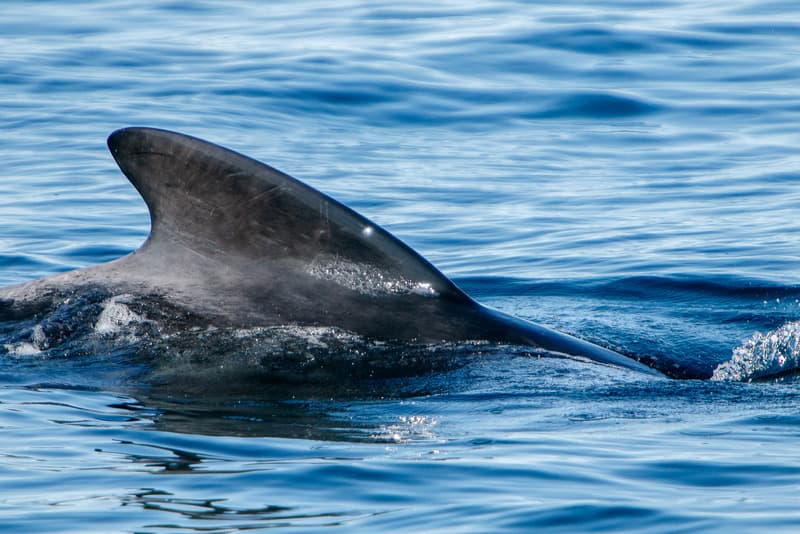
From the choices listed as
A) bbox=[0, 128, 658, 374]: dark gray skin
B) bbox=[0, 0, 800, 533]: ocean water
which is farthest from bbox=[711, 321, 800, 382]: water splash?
bbox=[0, 128, 658, 374]: dark gray skin

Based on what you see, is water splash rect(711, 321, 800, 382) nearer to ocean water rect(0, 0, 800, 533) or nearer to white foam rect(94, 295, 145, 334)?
ocean water rect(0, 0, 800, 533)

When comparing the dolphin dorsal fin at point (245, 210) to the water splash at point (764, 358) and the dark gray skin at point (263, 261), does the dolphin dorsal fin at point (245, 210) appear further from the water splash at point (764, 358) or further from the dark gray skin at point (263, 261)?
the water splash at point (764, 358)

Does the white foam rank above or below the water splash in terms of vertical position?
above

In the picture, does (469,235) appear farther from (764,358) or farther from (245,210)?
(245,210)

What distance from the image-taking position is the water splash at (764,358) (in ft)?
27.9

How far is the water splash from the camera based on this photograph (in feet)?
27.9

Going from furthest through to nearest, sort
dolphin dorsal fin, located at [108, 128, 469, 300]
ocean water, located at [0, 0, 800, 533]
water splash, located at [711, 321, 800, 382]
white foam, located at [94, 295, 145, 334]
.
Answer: water splash, located at [711, 321, 800, 382] < white foam, located at [94, 295, 145, 334] < dolphin dorsal fin, located at [108, 128, 469, 300] < ocean water, located at [0, 0, 800, 533]

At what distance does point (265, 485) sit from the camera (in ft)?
19.3

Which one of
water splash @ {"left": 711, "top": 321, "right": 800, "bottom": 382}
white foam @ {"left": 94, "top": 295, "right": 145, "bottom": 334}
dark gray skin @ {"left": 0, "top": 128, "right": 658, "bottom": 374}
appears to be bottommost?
water splash @ {"left": 711, "top": 321, "right": 800, "bottom": 382}

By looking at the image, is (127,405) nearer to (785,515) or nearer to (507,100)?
(785,515)

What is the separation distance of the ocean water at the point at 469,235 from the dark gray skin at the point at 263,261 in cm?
37

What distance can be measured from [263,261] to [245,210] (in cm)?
32

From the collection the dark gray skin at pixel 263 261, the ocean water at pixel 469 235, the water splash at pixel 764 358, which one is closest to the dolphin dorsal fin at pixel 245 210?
the dark gray skin at pixel 263 261

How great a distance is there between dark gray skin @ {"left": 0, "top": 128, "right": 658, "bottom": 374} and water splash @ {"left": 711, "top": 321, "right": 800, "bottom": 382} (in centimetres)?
132
